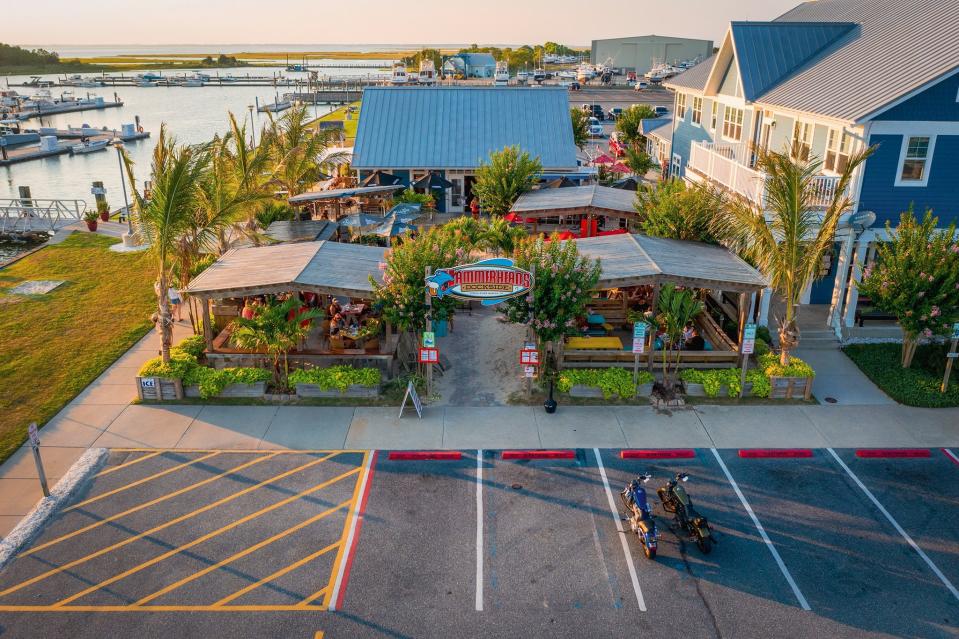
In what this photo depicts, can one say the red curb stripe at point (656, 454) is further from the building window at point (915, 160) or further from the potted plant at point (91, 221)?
the potted plant at point (91, 221)

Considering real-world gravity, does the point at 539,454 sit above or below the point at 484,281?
below

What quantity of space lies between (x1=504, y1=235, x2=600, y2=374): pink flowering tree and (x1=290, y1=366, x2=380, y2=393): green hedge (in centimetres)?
418

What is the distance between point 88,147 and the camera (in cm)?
7788

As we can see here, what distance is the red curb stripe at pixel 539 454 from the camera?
53.4 feet

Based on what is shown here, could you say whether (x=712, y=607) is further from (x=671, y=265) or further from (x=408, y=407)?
(x=671, y=265)

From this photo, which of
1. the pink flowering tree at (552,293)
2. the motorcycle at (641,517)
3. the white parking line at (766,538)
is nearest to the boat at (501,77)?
the pink flowering tree at (552,293)

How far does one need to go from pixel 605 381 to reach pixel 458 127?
24.1m

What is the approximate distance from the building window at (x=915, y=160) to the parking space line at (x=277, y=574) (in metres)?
20.0

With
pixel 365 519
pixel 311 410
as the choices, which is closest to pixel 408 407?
pixel 311 410

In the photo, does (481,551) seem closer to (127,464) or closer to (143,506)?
(143,506)

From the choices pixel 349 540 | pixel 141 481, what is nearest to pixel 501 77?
pixel 141 481

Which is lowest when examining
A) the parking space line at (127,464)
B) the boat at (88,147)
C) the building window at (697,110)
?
the parking space line at (127,464)

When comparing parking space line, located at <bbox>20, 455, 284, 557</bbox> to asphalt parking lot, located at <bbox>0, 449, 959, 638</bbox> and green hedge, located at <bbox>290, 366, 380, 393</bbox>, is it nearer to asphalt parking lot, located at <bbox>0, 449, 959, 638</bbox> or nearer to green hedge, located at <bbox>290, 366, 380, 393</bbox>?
asphalt parking lot, located at <bbox>0, 449, 959, 638</bbox>

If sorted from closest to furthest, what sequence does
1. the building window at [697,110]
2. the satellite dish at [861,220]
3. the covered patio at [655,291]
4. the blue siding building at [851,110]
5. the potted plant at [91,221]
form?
the covered patio at [655,291]
the blue siding building at [851,110]
the satellite dish at [861,220]
the building window at [697,110]
the potted plant at [91,221]
